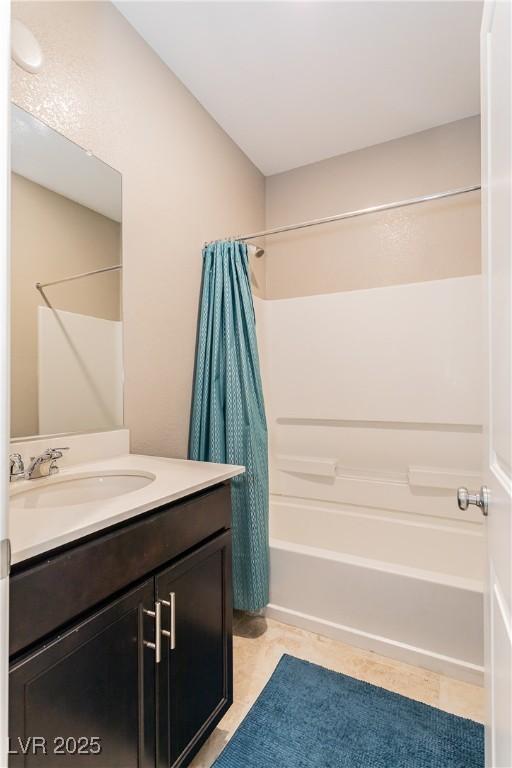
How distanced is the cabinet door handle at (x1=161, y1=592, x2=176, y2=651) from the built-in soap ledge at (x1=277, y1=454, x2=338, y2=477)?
58.7 inches

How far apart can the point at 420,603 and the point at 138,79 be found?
7.89 ft

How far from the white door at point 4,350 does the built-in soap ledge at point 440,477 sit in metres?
2.02

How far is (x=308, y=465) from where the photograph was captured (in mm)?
2355

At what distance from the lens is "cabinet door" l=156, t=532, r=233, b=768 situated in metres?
0.93

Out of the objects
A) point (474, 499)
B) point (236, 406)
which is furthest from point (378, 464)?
point (474, 499)

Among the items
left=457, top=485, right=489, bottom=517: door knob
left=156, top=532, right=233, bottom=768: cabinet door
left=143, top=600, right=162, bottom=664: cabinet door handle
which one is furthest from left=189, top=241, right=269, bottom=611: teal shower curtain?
left=457, top=485, right=489, bottom=517: door knob

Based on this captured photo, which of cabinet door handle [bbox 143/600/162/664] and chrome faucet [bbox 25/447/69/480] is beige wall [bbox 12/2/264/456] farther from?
cabinet door handle [bbox 143/600/162/664]

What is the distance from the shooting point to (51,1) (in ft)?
3.84

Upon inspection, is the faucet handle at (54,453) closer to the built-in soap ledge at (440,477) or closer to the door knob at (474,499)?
the door knob at (474,499)

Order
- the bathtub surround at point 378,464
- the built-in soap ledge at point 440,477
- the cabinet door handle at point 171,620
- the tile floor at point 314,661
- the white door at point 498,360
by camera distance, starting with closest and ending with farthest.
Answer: the white door at point 498,360 → the cabinet door handle at point 171,620 → the tile floor at point 314,661 → the bathtub surround at point 378,464 → the built-in soap ledge at point 440,477

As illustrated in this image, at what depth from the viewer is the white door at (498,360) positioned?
0.58 metres

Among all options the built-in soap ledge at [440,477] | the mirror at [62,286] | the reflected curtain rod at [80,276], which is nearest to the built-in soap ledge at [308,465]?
the built-in soap ledge at [440,477]

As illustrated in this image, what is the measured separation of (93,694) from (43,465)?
23.2 inches

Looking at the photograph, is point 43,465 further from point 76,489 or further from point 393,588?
point 393,588
